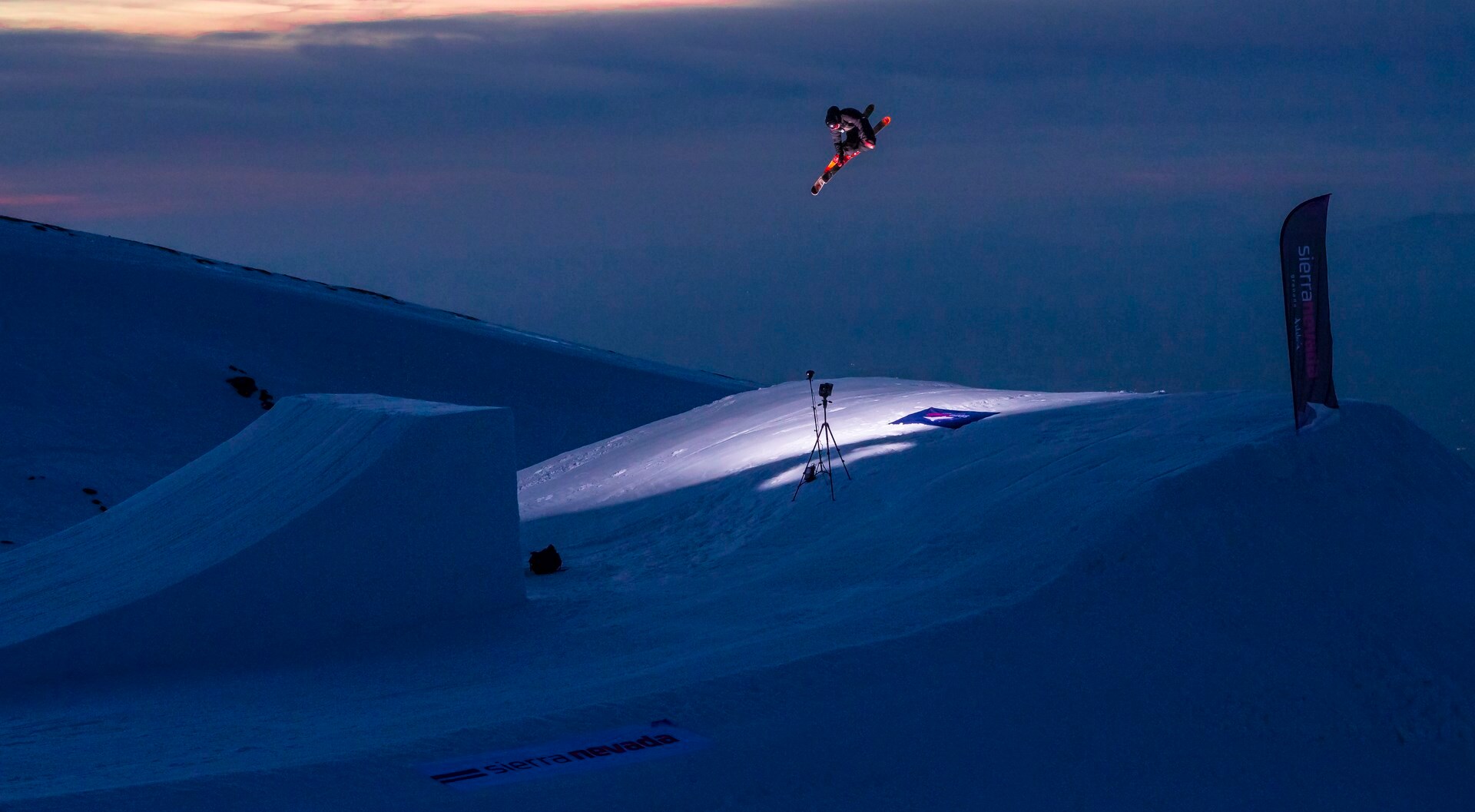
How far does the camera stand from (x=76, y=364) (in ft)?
87.1

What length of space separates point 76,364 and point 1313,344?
24378 mm

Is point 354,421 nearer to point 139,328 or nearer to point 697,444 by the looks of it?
point 697,444

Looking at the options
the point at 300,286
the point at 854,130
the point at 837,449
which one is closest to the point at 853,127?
the point at 854,130

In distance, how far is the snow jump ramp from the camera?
355 inches

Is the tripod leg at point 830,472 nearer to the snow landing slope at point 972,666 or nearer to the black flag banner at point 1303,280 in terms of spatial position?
the snow landing slope at point 972,666

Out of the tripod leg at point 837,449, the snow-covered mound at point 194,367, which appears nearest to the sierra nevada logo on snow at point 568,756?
the tripod leg at point 837,449

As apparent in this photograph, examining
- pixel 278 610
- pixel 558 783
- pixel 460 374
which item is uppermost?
pixel 460 374

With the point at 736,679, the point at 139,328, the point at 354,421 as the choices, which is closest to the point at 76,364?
the point at 139,328

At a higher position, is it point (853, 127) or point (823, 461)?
point (853, 127)

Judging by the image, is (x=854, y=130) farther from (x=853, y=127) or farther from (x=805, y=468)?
(x=805, y=468)

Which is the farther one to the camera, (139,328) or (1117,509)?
(139,328)

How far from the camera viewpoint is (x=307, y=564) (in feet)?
31.2

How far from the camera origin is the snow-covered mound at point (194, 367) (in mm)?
23125

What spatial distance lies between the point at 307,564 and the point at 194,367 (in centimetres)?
2063
